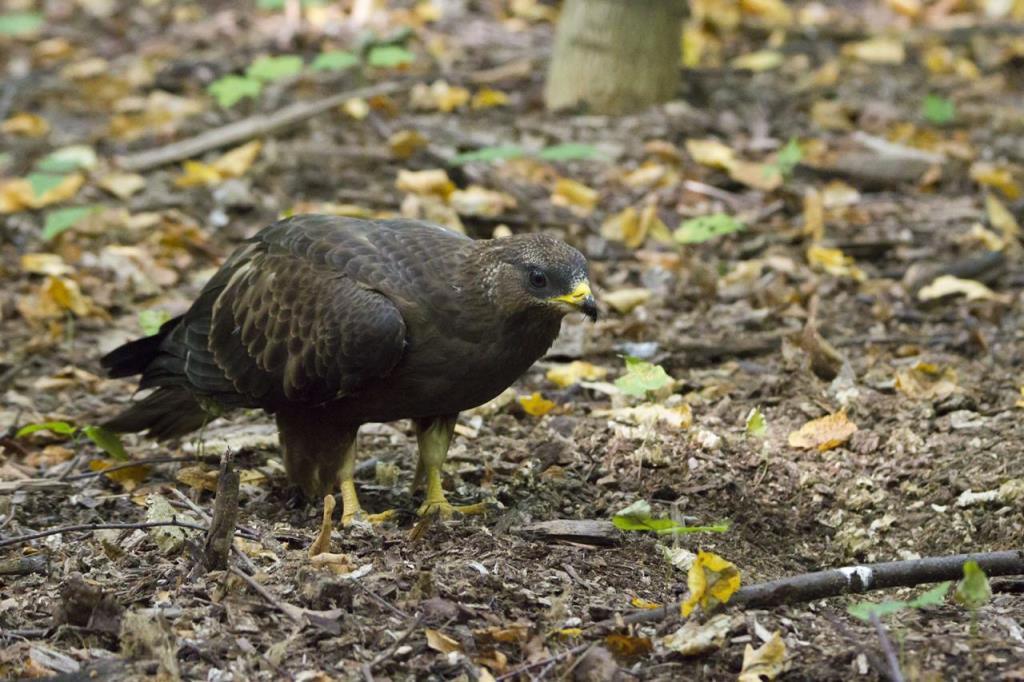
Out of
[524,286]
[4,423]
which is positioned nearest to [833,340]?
[524,286]

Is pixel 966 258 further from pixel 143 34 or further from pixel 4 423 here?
pixel 143 34

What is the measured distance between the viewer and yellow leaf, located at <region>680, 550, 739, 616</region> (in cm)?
427

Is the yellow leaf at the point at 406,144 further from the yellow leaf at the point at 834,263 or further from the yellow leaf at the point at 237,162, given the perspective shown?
the yellow leaf at the point at 834,263

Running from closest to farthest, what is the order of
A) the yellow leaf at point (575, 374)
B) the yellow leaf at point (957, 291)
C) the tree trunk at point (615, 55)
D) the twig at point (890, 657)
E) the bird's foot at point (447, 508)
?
1. the twig at point (890, 657)
2. the bird's foot at point (447, 508)
3. the yellow leaf at point (575, 374)
4. the yellow leaf at point (957, 291)
5. the tree trunk at point (615, 55)

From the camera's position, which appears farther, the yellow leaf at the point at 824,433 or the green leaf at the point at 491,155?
the green leaf at the point at 491,155

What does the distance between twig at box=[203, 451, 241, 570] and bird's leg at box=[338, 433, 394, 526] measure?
39.6 inches

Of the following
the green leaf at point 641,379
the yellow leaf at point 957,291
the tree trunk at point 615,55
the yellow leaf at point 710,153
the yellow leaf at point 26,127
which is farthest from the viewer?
the yellow leaf at point 26,127

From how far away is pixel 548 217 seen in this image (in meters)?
8.72

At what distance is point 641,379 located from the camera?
6.05 metres

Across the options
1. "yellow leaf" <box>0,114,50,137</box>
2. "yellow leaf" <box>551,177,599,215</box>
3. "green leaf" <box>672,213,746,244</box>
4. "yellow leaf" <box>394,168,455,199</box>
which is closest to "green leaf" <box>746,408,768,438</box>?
"green leaf" <box>672,213,746,244</box>

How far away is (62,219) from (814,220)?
4.52m

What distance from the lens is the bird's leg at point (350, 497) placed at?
5.61 m

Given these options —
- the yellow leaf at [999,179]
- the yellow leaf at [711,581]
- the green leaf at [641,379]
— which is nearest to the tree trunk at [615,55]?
the yellow leaf at [999,179]

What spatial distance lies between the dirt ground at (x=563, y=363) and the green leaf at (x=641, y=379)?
11.2 inches
